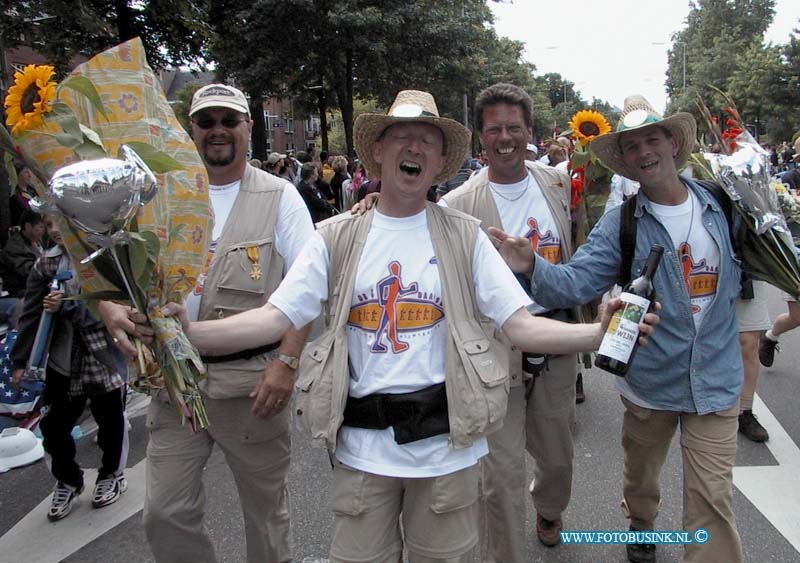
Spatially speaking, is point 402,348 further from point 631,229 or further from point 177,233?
point 631,229

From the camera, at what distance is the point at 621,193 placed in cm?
391

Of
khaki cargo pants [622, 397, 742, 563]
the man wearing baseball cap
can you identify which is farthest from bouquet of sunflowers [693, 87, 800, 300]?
the man wearing baseball cap

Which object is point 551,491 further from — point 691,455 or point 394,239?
point 394,239

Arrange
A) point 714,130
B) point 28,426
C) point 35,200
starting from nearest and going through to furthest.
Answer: point 35,200, point 714,130, point 28,426

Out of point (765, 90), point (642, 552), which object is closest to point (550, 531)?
point (642, 552)

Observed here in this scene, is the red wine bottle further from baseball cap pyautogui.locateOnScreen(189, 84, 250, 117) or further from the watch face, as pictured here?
baseball cap pyautogui.locateOnScreen(189, 84, 250, 117)

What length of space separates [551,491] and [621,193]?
1.82m

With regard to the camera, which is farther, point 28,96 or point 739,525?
point 739,525

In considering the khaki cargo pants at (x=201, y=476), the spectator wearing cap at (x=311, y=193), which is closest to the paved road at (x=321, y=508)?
the khaki cargo pants at (x=201, y=476)

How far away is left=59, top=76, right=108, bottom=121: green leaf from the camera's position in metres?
1.95

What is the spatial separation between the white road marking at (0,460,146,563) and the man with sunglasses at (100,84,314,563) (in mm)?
1311

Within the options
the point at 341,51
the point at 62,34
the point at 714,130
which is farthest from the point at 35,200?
the point at 341,51

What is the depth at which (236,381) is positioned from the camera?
111 inches

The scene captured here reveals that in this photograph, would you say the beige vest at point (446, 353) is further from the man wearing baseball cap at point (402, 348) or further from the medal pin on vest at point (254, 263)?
the medal pin on vest at point (254, 263)
